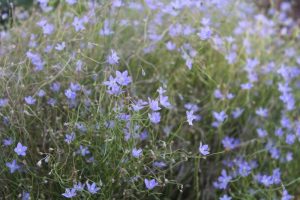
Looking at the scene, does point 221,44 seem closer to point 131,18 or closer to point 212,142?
point 212,142

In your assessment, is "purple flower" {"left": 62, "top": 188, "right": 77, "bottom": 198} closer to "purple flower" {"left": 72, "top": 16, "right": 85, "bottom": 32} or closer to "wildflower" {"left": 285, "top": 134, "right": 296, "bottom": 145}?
"purple flower" {"left": 72, "top": 16, "right": 85, "bottom": 32}

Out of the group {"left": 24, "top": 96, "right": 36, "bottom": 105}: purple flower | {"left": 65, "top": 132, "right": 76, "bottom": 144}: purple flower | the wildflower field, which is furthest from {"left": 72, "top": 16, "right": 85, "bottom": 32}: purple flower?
{"left": 65, "top": 132, "right": 76, "bottom": 144}: purple flower

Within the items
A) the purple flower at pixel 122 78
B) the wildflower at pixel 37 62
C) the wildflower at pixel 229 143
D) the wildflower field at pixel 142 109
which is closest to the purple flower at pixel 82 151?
the wildflower field at pixel 142 109

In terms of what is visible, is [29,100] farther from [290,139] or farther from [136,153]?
[290,139]

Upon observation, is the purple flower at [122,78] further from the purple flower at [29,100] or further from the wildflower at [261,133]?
the wildflower at [261,133]

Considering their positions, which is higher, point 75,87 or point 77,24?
point 77,24

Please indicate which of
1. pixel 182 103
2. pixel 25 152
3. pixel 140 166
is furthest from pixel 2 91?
pixel 182 103

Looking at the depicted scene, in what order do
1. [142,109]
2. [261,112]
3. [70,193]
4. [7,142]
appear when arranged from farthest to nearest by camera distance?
1. [261,112]
2. [142,109]
3. [7,142]
4. [70,193]

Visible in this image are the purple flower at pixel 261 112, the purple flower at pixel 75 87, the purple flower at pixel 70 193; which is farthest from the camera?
the purple flower at pixel 261 112

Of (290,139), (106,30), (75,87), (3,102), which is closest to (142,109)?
(75,87)
